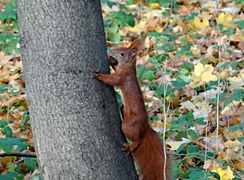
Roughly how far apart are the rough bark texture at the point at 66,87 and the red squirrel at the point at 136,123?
152mm

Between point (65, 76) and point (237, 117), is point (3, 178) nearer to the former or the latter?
point (65, 76)

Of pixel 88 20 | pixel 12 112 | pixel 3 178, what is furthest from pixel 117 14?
pixel 3 178

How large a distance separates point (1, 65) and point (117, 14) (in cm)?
159

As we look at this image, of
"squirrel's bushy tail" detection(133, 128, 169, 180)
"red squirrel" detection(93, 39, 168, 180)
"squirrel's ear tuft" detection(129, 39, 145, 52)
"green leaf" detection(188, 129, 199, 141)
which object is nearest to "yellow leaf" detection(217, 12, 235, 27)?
"green leaf" detection(188, 129, 199, 141)

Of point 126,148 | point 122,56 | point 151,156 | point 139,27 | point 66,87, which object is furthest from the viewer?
point 139,27

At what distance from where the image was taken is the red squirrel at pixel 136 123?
2145 mm

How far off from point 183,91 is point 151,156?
1.80 m

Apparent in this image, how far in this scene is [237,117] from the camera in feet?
10.7

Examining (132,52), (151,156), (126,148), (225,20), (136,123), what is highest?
(132,52)

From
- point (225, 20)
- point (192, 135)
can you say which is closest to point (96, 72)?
point (192, 135)

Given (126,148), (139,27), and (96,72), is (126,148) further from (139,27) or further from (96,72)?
(139,27)

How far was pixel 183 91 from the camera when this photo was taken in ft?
13.0

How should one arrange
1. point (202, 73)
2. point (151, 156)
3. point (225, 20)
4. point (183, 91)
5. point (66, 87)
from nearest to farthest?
point (66, 87) < point (151, 156) < point (202, 73) < point (183, 91) < point (225, 20)

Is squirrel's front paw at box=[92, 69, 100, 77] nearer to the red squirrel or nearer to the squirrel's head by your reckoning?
the red squirrel
